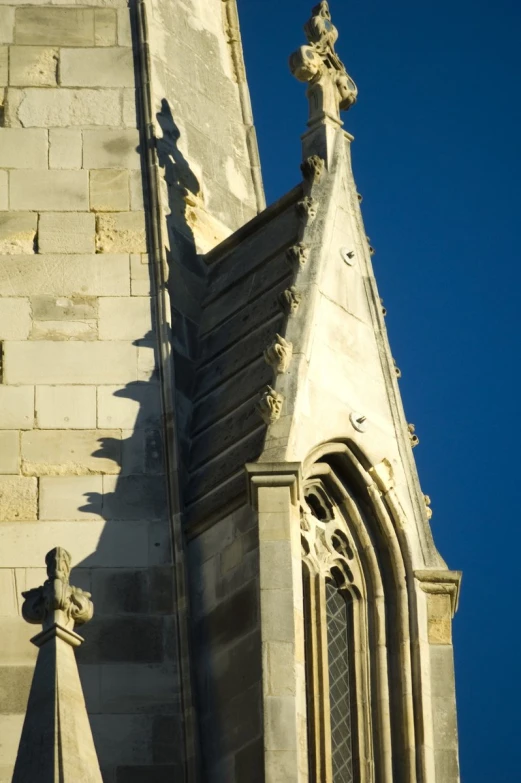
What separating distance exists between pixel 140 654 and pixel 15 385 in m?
2.82

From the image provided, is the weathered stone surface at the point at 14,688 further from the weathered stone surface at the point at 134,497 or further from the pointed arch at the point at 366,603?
the pointed arch at the point at 366,603

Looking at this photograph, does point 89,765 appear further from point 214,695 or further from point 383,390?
point 383,390

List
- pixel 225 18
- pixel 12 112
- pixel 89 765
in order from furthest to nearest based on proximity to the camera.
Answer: pixel 225 18 < pixel 12 112 < pixel 89 765

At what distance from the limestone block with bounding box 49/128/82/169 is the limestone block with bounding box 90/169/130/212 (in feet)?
0.70

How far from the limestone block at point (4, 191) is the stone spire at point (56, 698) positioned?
560cm

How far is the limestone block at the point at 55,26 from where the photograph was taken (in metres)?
28.7

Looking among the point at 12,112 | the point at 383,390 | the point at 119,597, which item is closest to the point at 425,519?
the point at 383,390

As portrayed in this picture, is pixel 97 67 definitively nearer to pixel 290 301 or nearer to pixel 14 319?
pixel 14 319

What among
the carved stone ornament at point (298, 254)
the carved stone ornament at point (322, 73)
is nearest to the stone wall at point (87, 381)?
the carved stone ornament at point (298, 254)

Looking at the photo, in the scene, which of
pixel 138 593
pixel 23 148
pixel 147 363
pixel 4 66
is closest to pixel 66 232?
pixel 23 148

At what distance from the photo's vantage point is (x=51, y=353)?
87.0 feet

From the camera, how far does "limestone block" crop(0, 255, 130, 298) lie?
2695cm

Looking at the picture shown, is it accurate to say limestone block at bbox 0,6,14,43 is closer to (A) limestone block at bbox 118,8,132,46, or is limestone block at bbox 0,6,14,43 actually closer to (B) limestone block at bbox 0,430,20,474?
(A) limestone block at bbox 118,8,132,46

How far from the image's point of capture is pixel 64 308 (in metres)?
26.8
